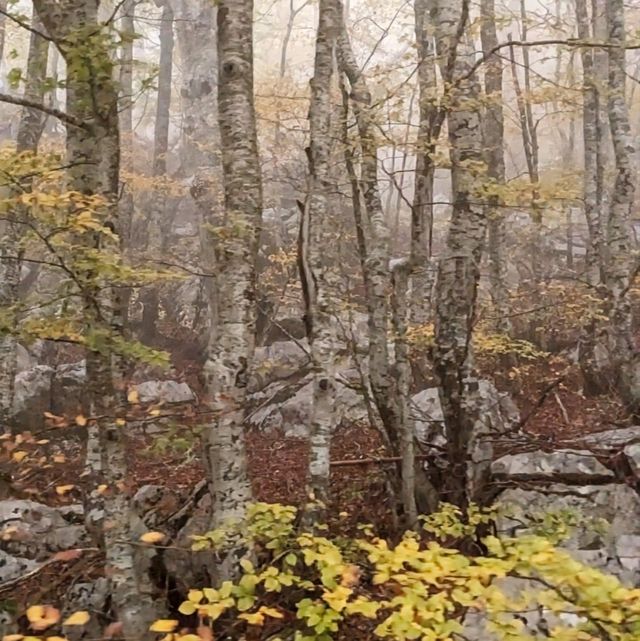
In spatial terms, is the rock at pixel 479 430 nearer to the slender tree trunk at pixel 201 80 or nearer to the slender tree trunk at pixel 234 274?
the slender tree trunk at pixel 234 274

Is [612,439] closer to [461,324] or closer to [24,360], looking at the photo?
[461,324]

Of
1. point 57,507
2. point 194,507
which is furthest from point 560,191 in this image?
point 57,507

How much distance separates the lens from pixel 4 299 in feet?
29.7

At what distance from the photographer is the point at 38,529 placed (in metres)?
6.86

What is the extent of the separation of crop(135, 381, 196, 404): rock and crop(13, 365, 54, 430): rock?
6.15 feet

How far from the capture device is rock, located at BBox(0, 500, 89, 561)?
21.4 ft

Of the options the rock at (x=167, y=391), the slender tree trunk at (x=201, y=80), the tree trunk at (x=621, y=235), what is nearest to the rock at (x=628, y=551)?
the tree trunk at (x=621, y=235)

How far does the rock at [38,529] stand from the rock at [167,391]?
474 cm

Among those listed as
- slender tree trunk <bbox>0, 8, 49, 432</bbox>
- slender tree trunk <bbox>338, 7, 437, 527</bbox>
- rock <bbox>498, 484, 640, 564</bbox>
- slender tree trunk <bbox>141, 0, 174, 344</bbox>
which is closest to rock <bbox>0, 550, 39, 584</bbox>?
slender tree trunk <bbox>0, 8, 49, 432</bbox>

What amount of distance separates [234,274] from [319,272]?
2.73ft

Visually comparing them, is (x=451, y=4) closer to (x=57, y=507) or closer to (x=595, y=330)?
(x=595, y=330)

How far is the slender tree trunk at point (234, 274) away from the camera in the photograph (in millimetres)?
4996

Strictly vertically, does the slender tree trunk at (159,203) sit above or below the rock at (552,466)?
above

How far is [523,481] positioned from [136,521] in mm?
4013
